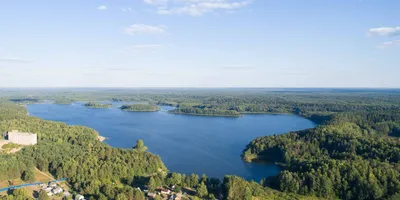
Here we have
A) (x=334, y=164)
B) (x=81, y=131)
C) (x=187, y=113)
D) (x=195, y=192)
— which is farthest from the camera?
(x=187, y=113)

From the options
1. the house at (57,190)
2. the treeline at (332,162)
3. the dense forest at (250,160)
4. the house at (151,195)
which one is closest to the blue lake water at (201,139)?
the dense forest at (250,160)

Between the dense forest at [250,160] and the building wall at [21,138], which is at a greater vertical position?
the building wall at [21,138]

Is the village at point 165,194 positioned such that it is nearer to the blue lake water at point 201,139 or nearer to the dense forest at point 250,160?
the dense forest at point 250,160

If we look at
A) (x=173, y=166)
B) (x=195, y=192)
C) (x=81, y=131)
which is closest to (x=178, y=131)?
(x=81, y=131)

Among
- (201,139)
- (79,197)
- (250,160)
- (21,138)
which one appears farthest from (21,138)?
(250,160)

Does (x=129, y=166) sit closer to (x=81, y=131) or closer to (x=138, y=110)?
(x=81, y=131)

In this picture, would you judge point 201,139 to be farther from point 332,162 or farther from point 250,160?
point 332,162
